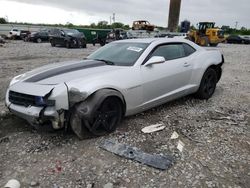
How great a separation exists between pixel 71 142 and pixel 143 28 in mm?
32298

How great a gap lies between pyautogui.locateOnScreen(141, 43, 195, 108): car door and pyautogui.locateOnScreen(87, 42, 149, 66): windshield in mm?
235

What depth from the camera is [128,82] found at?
13.9 feet

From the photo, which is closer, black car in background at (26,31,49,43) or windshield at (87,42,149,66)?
windshield at (87,42,149,66)

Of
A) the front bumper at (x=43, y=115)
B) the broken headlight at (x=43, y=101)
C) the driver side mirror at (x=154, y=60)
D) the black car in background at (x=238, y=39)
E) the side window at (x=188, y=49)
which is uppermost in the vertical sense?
the side window at (x=188, y=49)

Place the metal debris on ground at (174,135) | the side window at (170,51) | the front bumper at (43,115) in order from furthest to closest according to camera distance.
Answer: the side window at (170,51), the metal debris on ground at (174,135), the front bumper at (43,115)

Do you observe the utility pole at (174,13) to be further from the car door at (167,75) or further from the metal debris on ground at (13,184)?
the metal debris on ground at (13,184)

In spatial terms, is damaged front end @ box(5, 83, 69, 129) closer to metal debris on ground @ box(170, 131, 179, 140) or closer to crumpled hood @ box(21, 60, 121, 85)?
crumpled hood @ box(21, 60, 121, 85)

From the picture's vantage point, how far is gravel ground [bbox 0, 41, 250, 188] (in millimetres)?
3135

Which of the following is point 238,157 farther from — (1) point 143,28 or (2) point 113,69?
(1) point 143,28

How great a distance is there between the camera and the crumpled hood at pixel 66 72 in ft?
13.0

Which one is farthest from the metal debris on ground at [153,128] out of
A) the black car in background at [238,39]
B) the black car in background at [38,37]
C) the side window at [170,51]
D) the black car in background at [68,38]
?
the black car in background at [238,39]

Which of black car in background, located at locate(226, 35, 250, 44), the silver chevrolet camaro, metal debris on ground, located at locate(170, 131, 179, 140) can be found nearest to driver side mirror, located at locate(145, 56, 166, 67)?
the silver chevrolet camaro

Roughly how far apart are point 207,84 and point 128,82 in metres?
2.55

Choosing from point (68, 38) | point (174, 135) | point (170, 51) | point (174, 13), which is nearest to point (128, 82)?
point (174, 135)
